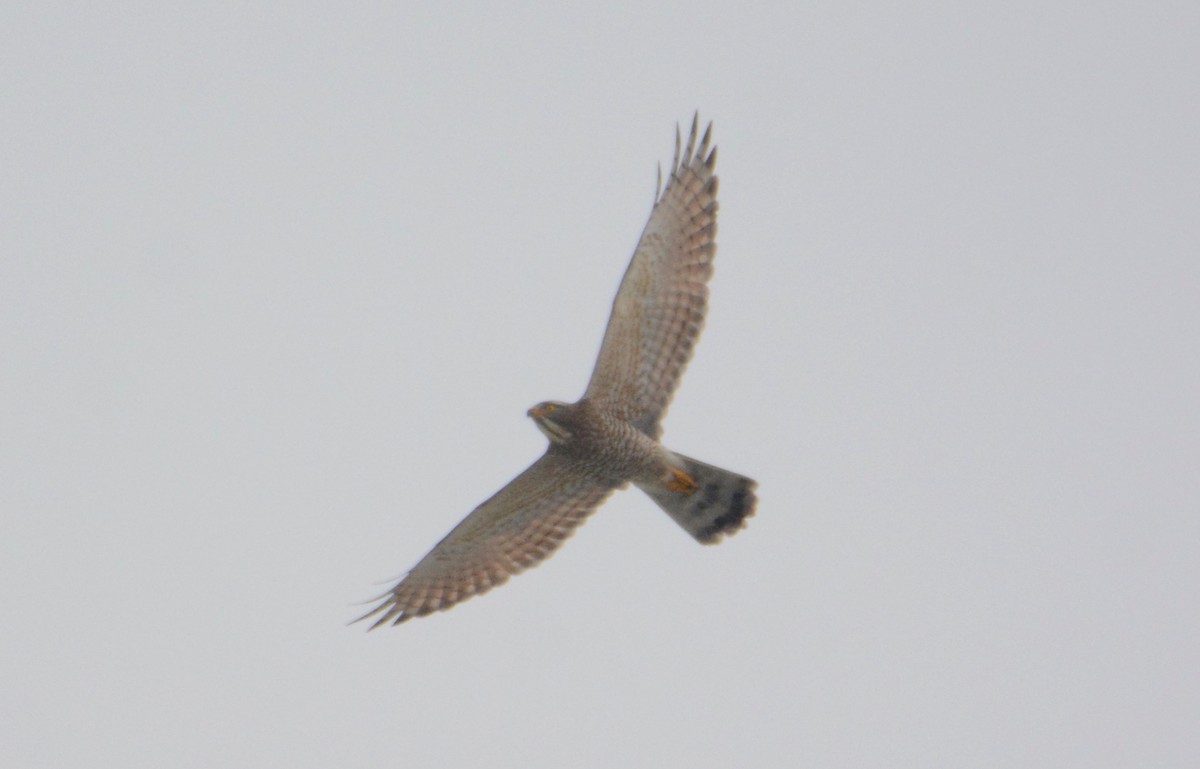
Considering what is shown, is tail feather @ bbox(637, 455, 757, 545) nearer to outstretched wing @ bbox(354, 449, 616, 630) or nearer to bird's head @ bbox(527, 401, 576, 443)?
outstretched wing @ bbox(354, 449, 616, 630)

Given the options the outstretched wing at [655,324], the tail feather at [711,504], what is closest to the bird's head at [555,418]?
the outstretched wing at [655,324]

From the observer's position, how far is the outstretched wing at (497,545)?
583 inches

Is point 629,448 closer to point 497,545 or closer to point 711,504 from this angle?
point 711,504

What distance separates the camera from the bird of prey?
1433 cm

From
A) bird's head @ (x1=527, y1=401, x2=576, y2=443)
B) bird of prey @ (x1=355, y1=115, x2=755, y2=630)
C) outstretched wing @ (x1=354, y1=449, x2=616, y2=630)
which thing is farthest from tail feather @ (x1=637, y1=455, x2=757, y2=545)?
bird's head @ (x1=527, y1=401, x2=576, y2=443)

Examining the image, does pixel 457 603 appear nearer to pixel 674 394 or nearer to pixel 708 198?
pixel 674 394

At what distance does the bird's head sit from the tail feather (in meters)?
1.03

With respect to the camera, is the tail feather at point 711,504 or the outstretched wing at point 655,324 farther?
the tail feather at point 711,504

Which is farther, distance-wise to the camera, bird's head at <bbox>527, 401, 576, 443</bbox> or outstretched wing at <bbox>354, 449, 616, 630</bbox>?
outstretched wing at <bbox>354, 449, 616, 630</bbox>

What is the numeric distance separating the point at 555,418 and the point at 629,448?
2.23ft

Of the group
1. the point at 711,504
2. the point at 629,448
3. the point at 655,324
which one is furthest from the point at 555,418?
the point at 711,504

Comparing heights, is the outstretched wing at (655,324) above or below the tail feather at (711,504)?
above

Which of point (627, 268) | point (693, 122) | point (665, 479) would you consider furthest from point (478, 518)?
point (693, 122)

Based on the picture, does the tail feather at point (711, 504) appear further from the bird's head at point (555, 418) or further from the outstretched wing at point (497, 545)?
the bird's head at point (555, 418)
